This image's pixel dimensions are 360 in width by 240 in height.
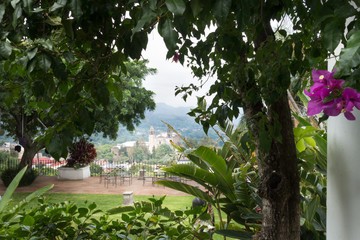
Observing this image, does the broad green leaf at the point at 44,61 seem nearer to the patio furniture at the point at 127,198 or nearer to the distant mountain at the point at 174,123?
the distant mountain at the point at 174,123

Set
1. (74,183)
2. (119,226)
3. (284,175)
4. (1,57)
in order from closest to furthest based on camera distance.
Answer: (1,57), (284,175), (119,226), (74,183)

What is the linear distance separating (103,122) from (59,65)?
8175 millimetres

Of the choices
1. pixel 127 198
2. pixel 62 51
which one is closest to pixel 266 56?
pixel 62 51

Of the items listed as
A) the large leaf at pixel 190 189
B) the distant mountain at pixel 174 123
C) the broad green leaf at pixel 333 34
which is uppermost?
→ the distant mountain at pixel 174 123

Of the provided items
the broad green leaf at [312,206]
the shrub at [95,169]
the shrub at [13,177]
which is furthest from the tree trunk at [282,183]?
the shrub at [95,169]

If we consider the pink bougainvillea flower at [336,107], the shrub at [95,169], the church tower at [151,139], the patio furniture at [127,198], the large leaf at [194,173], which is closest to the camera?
the pink bougainvillea flower at [336,107]

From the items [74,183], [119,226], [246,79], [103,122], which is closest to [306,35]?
[246,79]

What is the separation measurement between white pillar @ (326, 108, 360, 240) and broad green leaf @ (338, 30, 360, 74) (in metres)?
0.47

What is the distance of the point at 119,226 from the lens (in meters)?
1.23

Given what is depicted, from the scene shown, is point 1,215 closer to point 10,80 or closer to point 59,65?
point 10,80

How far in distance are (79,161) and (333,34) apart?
9909 millimetres

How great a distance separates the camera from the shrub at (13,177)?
8.13 meters

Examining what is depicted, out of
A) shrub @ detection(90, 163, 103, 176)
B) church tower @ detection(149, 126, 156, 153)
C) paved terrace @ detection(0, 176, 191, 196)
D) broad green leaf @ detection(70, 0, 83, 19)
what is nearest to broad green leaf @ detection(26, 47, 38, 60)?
broad green leaf @ detection(70, 0, 83, 19)

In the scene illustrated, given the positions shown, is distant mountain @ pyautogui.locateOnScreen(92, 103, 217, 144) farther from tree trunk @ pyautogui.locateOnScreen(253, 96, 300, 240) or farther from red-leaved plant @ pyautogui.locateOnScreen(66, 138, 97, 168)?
red-leaved plant @ pyautogui.locateOnScreen(66, 138, 97, 168)
